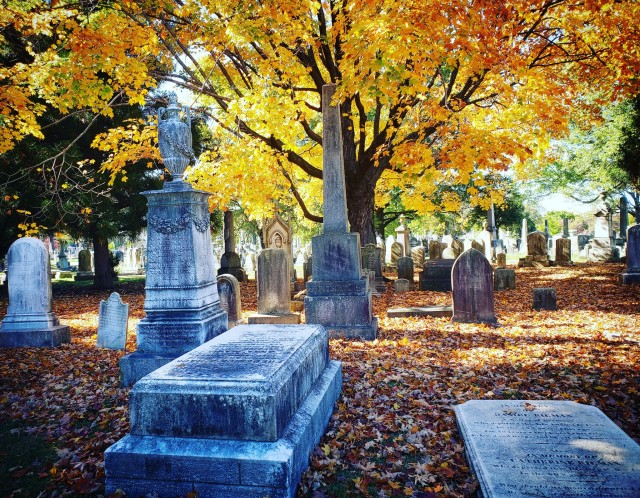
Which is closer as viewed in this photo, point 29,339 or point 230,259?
point 29,339

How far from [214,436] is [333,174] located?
5.81 metres

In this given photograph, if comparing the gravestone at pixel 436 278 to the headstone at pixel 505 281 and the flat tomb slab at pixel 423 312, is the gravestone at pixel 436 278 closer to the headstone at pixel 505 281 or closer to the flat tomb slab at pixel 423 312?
the headstone at pixel 505 281

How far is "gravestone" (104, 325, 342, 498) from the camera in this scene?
8.73 ft

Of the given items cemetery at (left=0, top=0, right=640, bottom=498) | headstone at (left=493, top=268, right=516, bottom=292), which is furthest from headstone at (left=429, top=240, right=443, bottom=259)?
headstone at (left=493, top=268, right=516, bottom=292)

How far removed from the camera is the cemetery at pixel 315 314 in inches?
114

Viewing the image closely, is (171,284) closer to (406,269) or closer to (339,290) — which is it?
(339,290)

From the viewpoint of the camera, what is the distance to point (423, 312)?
9.09m

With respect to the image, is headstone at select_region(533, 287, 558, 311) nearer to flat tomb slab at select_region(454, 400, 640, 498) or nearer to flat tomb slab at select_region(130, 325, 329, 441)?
flat tomb slab at select_region(454, 400, 640, 498)

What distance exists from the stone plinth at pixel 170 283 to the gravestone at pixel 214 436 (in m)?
1.83

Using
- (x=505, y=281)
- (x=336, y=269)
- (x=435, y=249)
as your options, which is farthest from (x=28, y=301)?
(x=435, y=249)

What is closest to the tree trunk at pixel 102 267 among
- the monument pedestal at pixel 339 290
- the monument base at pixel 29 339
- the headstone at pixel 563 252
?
the monument base at pixel 29 339

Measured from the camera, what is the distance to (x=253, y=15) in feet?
29.0

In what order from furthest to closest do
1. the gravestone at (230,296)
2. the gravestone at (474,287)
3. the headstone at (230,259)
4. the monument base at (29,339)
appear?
the headstone at (230,259)
the gravestone at (230,296)
the gravestone at (474,287)
the monument base at (29,339)

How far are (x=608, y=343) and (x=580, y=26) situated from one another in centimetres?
743
